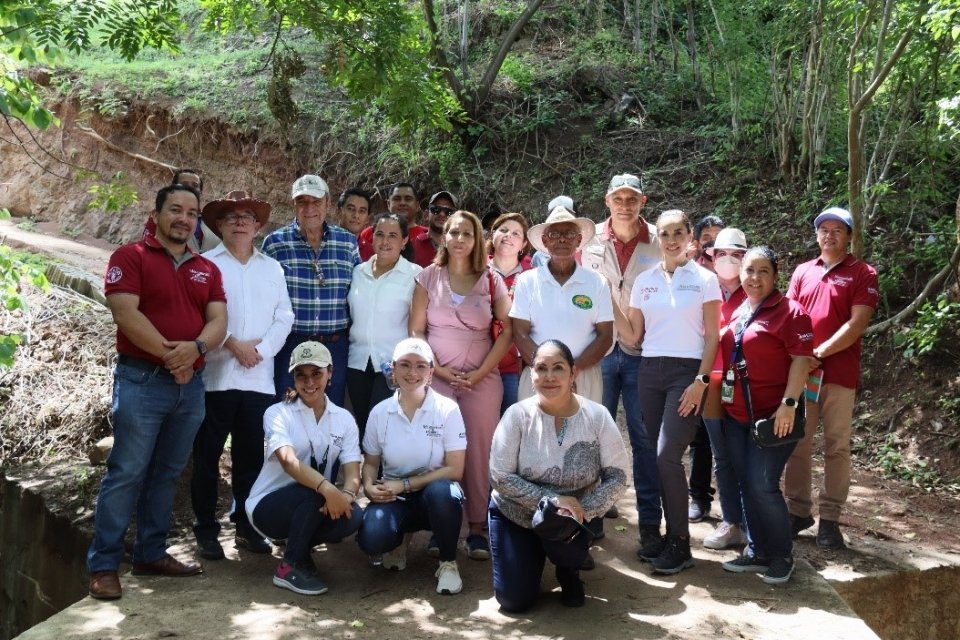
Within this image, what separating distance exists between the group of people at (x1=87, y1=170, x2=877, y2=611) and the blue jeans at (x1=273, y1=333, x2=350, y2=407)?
14 mm

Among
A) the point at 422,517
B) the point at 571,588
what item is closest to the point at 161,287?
the point at 422,517

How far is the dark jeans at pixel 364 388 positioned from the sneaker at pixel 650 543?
171 centimetres

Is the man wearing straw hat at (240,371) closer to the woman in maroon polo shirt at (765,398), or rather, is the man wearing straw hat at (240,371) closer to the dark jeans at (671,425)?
the dark jeans at (671,425)

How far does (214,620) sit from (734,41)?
950 centimetres

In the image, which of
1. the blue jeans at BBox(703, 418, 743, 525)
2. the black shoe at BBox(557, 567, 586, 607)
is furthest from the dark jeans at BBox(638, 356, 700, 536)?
the black shoe at BBox(557, 567, 586, 607)

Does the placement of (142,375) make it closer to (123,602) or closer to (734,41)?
(123,602)

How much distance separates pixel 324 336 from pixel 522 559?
187 cm

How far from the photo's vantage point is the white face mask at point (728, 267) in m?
5.29

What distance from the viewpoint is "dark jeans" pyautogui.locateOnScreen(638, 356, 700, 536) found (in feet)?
15.0

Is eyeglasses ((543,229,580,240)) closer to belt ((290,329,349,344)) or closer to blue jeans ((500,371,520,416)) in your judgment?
blue jeans ((500,371,520,416))

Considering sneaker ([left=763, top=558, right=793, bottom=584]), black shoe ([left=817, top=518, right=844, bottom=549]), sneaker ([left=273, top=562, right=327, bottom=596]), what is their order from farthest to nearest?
black shoe ([left=817, top=518, right=844, bottom=549]), sneaker ([left=763, top=558, right=793, bottom=584]), sneaker ([left=273, top=562, right=327, bottom=596])

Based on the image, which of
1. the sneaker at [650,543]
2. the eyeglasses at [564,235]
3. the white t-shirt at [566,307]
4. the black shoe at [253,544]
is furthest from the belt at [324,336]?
the sneaker at [650,543]

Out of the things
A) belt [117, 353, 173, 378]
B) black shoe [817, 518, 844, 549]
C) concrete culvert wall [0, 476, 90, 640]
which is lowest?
concrete culvert wall [0, 476, 90, 640]

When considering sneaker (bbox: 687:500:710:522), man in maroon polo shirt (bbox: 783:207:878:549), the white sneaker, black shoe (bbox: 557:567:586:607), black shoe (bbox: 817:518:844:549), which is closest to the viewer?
black shoe (bbox: 557:567:586:607)
